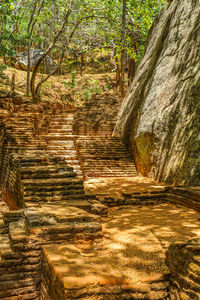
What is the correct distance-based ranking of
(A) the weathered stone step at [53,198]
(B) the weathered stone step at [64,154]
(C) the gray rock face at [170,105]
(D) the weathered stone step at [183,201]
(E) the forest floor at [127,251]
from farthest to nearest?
1. (B) the weathered stone step at [64,154]
2. (C) the gray rock face at [170,105]
3. (D) the weathered stone step at [183,201]
4. (A) the weathered stone step at [53,198]
5. (E) the forest floor at [127,251]

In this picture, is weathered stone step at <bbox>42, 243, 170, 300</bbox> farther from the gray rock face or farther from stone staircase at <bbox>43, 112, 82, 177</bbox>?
stone staircase at <bbox>43, 112, 82, 177</bbox>

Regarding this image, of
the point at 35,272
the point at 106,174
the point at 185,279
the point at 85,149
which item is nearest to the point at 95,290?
the point at 185,279

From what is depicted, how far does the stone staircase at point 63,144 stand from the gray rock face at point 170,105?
7.01 feet

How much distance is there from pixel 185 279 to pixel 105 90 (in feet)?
64.9

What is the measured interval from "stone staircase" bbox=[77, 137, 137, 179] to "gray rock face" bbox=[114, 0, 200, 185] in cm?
37

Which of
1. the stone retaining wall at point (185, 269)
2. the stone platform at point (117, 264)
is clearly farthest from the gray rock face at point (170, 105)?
the stone retaining wall at point (185, 269)

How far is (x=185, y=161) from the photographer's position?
6.41 metres

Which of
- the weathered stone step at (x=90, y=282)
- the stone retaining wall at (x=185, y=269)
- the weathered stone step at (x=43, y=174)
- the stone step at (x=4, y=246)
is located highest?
the stone retaining wall at (x=185, y=269)

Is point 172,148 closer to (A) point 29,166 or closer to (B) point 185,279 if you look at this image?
(A) point 29,166

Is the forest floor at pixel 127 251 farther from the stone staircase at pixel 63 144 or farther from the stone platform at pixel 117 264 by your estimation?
the stone staircase at pixel 63 144

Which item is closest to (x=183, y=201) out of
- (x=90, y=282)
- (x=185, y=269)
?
(x=185, y=269)

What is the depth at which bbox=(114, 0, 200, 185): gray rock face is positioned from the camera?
6.58 meters

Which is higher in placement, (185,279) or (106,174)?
(185,279)

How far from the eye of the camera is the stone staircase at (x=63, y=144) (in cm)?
909
